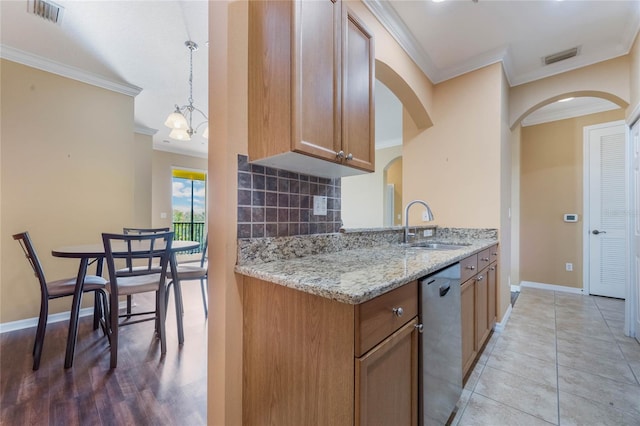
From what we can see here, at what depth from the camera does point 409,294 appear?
102 cm

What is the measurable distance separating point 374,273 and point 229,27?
119 cm

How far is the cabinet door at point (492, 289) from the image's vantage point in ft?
7.52

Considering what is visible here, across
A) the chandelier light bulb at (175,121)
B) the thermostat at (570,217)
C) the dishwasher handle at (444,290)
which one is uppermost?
the chandelier light bulb at (175,121)

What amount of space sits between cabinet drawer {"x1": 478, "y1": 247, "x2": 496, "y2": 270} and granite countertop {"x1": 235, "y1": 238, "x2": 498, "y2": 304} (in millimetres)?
766

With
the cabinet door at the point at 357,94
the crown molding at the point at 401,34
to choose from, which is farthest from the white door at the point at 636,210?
the cabinet door at the point at 357,94

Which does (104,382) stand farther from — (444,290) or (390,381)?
(444,290)

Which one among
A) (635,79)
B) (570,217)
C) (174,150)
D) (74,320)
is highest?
(174,150)

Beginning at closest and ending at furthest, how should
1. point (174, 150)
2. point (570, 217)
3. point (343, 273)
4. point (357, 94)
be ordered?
point (343, 273)
point (357, 94)
point (570, 217)
point (174, 150)

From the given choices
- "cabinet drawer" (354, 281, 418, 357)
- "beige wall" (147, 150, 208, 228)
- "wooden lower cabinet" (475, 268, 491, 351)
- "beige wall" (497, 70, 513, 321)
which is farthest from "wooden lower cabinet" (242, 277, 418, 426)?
"beige wall" (147, 150, 208, 228)

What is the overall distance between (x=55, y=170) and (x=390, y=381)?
12.3 ft

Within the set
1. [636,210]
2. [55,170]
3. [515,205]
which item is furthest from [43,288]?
[515,205]

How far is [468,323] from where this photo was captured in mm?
1757

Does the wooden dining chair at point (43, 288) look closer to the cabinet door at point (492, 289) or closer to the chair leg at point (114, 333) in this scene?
the chair leg at point (114, 333)

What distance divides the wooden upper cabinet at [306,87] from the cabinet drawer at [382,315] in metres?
0.61
